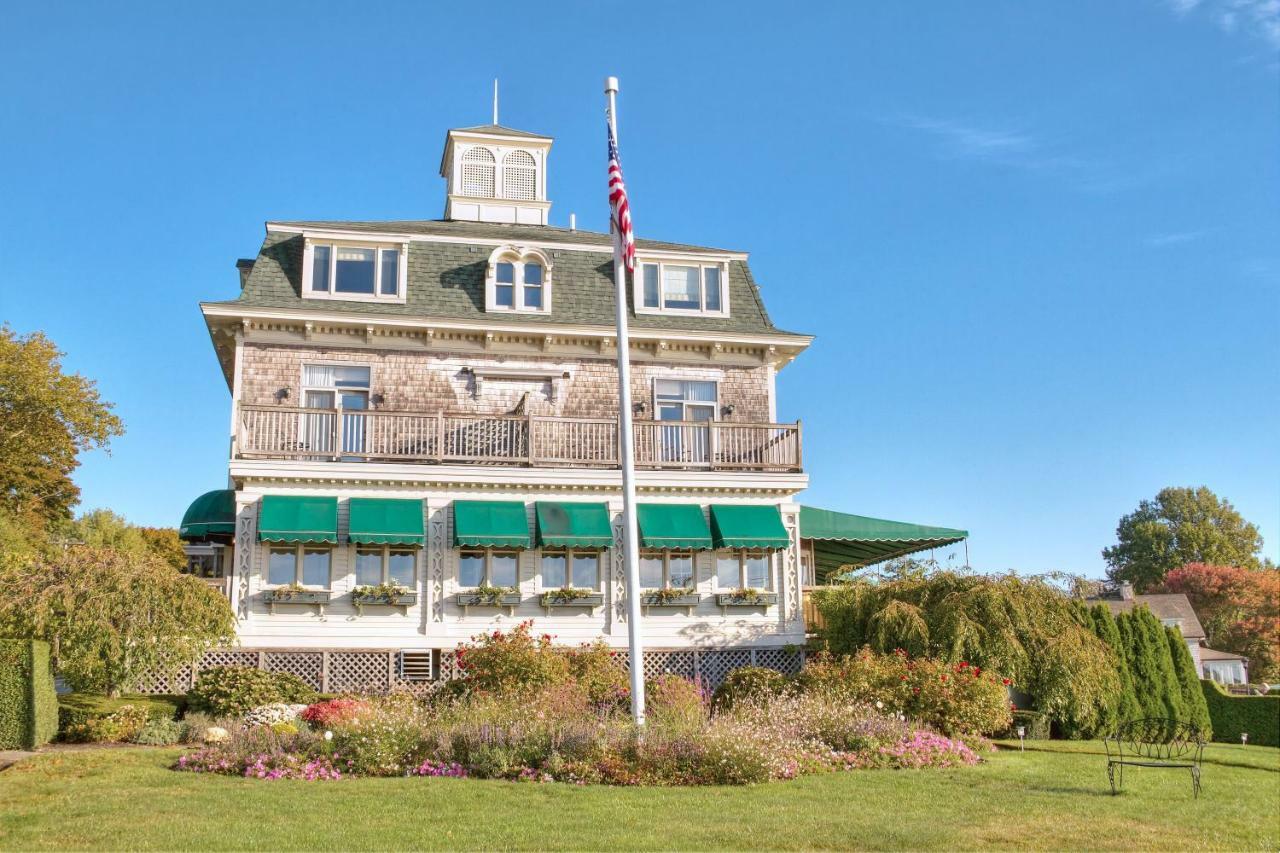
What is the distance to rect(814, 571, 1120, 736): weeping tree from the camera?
21.3m

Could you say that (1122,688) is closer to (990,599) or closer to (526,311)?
(990,599)

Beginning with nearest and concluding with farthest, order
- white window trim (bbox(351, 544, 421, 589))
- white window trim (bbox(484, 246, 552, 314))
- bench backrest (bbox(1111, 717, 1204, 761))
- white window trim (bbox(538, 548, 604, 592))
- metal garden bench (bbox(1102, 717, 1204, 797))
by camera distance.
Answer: metal garden bench (bbox(1102, 717, 1204, 797)), bench backrest (bbox(1111, 717, 1204, 761)), white window trim (bbox(351, 544, 421, 589)), white window trim (bbox(538, 548, 604, 592)), white window trim (bbox(484, 246, 552, 314))

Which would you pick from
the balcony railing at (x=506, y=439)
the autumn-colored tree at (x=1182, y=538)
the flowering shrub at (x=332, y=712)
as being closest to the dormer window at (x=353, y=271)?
the balcony railing at (x=506, y=439)

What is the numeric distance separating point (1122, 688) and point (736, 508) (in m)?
9.41

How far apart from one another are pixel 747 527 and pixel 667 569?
6.62 feet

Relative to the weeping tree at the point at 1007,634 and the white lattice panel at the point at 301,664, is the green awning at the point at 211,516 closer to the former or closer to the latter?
the white lattice panel at the point at 301,664

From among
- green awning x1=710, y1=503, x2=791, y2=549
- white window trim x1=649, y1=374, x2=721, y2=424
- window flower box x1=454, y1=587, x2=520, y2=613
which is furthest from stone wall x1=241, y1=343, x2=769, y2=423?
window flower box x1=454, y1=587, x2=520, y2=613

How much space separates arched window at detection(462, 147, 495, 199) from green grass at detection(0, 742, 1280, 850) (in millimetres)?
19168

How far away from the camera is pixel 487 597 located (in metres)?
23.4

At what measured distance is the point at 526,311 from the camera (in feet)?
87.8

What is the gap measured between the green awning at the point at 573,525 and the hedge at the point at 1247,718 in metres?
19.3

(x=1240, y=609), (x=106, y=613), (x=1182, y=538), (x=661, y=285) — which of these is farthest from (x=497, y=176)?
(x=1182, y=538)

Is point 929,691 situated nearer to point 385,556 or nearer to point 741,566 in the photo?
point 741,566

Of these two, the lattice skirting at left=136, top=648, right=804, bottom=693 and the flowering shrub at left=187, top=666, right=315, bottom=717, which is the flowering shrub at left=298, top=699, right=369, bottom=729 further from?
the lattice skirting at left=136, top=648, right=804, bottom=693
